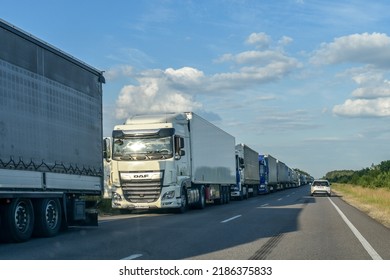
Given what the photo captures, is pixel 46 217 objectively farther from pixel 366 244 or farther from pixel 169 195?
pixel 169 195

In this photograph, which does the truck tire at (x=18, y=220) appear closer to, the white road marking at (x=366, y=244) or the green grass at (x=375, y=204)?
the white road marking at (x=366, y=244)

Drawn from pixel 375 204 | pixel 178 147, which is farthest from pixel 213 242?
pixel 375 204

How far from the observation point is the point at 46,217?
1401 centimetres

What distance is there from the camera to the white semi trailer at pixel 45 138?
12445 mm

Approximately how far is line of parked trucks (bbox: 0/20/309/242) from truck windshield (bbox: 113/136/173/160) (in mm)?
38

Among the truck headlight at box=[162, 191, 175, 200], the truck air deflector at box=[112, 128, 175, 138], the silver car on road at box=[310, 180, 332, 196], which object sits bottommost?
the silver car on road at box=[310, 180, 332, 196]

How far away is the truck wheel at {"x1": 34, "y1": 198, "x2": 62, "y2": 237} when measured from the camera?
1381cm

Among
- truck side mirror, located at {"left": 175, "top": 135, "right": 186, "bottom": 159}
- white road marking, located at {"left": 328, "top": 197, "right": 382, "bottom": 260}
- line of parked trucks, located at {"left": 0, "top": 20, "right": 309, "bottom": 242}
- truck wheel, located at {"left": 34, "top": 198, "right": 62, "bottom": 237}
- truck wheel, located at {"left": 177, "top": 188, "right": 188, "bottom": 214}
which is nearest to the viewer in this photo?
white road marking, located at {"left": 328, "top": 197, "right": 382, "bottom": 260}

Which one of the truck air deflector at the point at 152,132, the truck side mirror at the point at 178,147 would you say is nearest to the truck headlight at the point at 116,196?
the truck air deflector at the point at 152,132

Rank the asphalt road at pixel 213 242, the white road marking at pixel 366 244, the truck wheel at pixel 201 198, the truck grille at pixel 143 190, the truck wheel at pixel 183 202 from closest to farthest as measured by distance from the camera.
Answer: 1. the white road marking at pixel 366 244
2. the asphalt road at pixel 213 242
3. the truck grille at pixel 143 190
4. the truck wheel at pixel 183 202
5. the truck wheel at pixel 201 198

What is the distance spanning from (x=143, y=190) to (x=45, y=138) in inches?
333

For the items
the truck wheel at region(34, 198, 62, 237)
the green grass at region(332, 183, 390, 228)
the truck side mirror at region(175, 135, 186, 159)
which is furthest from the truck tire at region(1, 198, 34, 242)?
the green grass at region(332, 183, 390, 228)

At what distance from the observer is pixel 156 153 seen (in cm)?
2214

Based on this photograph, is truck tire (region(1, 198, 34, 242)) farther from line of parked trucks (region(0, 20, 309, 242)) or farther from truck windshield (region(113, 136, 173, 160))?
truck windshield (region(113, 136, 173, 160))
